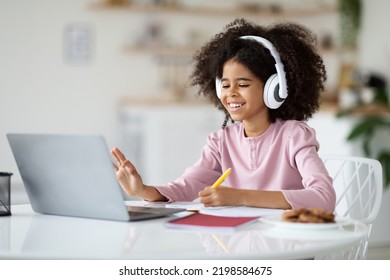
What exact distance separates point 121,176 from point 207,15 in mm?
4827

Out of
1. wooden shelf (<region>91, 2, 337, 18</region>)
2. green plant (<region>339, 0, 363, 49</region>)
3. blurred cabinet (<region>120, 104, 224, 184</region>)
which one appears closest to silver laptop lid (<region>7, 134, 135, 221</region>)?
blurred cabinet (<region>120, 104, 224, 184</region>)

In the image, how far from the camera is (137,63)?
601 cm

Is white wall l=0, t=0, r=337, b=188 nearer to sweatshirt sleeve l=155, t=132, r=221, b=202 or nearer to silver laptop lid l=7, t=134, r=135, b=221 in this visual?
sweatshirt sleeve l=155, t=132, r=221, b=202

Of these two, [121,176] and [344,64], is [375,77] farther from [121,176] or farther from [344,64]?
[121,176]

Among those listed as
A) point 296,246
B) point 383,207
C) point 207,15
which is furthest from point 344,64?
point 296,246

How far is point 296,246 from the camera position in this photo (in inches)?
40.9

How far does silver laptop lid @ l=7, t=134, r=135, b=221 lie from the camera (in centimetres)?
Result: 123

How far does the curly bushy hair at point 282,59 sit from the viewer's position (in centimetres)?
167

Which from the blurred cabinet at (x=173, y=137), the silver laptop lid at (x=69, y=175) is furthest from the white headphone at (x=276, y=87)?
the blurred cabinet at (x=173, y=137)

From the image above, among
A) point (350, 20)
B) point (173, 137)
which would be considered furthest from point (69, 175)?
point (350, 20)

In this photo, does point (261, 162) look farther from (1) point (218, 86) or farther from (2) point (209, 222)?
(2) point (209, 222)

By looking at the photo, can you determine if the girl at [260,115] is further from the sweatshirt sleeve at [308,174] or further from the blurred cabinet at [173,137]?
the blurred cabinet at [173,137]

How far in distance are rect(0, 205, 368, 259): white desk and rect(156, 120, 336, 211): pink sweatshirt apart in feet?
1.14

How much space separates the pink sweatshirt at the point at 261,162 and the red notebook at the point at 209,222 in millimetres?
309
